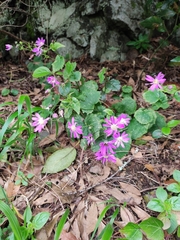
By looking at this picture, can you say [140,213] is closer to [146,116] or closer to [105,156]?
[105,156]

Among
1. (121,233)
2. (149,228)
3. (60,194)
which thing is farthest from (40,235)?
(149,228)

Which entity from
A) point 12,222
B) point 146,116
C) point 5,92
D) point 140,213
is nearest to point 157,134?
point 146,116

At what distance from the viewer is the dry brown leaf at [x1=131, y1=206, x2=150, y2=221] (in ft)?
3.93

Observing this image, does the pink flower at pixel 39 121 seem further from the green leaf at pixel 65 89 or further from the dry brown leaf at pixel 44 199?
the dry brown leaf at pixel 44 199

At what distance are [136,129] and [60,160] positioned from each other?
47cm

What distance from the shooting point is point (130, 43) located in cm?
240

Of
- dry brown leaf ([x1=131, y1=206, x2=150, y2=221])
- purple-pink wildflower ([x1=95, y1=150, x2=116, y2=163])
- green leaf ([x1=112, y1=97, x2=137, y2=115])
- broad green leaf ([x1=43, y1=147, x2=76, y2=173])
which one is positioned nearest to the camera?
dry brown leaf ([x1=131, y1=206, x2=150, y2=221])

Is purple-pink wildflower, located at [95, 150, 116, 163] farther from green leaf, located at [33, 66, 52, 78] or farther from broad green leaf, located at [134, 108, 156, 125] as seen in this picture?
green leaf, located at [33, 66, 52, 78]

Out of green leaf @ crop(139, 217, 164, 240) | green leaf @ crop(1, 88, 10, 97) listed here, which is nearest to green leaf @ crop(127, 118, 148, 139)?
green leaf @ crop(139, 217, 164, 240)

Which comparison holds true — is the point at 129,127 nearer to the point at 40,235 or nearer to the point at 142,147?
the point at 142,147

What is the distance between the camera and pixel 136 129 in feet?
4.99

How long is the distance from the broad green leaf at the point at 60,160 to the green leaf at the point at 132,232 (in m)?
0.51

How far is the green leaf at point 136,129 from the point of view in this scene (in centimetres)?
151

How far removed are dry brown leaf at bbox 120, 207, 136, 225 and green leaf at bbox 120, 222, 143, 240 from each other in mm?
122
